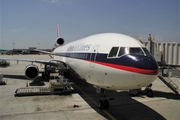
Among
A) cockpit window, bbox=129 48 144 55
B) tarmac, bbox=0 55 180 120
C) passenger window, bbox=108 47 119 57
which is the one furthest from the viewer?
tarmac, bbox=0 55 180 120

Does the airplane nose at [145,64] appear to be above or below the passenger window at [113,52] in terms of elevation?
below

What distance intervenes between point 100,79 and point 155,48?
372 inches

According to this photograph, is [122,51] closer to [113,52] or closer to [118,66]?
[113,52]

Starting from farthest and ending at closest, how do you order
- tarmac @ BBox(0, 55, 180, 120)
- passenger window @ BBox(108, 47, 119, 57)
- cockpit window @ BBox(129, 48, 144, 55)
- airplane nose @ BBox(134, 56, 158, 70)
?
tarmac @ BBox(0, 55, 180, 120)
passenger window @ BBox(108, 47, 119, 57)
cockpit window @ BBox(129, 48, 144, 55)
airplane nose @ BBox(134, 56, 158, 70)

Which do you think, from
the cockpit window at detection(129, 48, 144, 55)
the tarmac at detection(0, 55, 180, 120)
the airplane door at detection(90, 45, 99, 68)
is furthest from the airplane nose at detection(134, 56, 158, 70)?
the tarmac at detection(0, 55, 180, 120)

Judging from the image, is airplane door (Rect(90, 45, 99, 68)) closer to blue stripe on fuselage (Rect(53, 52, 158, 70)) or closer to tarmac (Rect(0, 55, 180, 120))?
blue stripe on fuselage (Rect(53, 52, 158, 70))

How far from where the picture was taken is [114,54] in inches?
290

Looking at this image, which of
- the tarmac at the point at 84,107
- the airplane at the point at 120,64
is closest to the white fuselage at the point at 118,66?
the airplane at the point at 120,64

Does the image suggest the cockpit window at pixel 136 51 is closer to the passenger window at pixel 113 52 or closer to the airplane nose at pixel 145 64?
the airplane nose at pixel 145 64

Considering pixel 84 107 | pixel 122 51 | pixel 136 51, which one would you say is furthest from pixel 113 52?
pixel 84 107

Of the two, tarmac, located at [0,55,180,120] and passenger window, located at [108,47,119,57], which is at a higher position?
passenger window, located at [108,47,119,57]

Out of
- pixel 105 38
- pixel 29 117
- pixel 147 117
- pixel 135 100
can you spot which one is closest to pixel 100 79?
pixel 105 38

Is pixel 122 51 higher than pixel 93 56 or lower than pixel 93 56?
higher

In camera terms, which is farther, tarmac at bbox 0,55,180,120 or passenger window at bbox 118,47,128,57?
tarmac at bbox 0,55,180,120
